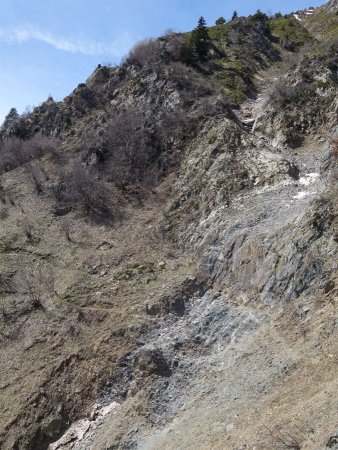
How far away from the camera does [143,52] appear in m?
42.6

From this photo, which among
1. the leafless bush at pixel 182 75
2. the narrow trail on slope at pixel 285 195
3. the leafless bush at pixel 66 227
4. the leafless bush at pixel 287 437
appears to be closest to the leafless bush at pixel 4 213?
the leafless bush at pixel 66 227

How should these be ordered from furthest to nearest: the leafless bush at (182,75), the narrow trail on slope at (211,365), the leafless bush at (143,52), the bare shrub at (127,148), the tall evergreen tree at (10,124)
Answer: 1. the tall evergreen tree at (10,124)
2. the leafless bush at (143,52)
3. the leafless bush at (182,75)
4. the bare shrub at (127,148)
5. the narrow trail on slope at (211,365)

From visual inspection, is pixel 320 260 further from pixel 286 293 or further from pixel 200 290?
pixel 200 290

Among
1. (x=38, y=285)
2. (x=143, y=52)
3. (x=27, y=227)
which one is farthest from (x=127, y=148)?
(x=143, y=52)

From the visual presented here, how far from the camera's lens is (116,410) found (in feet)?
47.8

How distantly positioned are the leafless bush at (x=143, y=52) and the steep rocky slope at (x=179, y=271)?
4858 mm

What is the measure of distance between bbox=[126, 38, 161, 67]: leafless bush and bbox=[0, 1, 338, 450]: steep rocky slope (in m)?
4.86

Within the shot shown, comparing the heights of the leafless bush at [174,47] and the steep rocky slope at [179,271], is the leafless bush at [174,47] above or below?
above

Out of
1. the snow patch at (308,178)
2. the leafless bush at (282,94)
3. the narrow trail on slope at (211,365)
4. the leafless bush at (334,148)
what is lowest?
the narrow trail on slope at (211,365)

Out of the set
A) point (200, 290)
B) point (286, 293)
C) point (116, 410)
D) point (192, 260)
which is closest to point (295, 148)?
point (192, 260)

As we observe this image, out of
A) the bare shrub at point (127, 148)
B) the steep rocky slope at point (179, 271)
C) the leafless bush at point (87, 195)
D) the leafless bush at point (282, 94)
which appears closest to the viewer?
the steep rocky slope at point (179, 271)

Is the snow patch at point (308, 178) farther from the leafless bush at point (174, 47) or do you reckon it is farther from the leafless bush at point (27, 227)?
the leafless bush at point (174, 47)

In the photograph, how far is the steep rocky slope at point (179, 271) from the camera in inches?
475

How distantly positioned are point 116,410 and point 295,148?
16.9 meters
